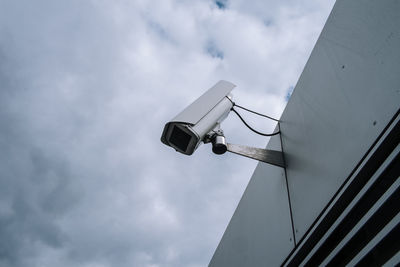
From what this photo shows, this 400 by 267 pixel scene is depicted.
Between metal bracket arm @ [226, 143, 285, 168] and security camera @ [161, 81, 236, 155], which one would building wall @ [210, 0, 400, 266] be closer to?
metal bracket arm @ [226, 143, 285, 168]

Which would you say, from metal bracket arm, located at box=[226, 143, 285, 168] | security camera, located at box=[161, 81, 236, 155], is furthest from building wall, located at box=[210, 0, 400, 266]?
security camera, located at box=[161, 81, 236, 155]

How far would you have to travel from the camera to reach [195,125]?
1577 mm

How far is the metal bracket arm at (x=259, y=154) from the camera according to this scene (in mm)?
1766

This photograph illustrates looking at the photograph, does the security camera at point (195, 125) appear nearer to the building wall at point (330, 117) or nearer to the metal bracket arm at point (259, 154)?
the metal bracket arm at point (259, 154)

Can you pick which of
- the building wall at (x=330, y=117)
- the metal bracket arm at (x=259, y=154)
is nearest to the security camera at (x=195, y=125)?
the metal bracket arm at (x=259, y=154)

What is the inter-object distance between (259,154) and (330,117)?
1.96 ft

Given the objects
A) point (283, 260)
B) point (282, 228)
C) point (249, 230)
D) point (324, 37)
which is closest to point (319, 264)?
point (283, 260)

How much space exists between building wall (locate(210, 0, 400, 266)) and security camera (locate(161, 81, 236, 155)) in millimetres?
479

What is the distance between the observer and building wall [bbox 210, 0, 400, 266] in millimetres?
981

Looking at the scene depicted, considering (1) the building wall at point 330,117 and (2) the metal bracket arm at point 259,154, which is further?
(2) the metal bracket arm at point 259,154

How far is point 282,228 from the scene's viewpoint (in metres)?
1.54

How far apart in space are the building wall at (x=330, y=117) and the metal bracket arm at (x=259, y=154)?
0.22ft

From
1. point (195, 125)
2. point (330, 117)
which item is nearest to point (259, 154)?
point (195, 125)

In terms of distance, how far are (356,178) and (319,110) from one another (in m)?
0.49
